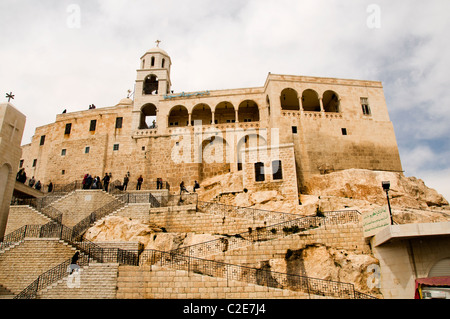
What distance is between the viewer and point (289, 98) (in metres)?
32.1

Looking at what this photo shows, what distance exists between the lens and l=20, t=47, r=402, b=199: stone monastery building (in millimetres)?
27906

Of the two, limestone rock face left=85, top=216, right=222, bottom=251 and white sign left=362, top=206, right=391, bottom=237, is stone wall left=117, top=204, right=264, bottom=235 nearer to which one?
limestone rock face left=85, top=216, right=222, bottom=251

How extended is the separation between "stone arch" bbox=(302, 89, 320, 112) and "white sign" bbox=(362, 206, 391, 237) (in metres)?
17.0

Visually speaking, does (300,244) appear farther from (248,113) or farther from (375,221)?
(248,113)

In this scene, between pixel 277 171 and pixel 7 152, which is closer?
pixel 7 152

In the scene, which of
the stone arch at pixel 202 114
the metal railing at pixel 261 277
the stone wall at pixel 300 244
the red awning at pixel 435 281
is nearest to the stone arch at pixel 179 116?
the stone arch at pixel 202 114

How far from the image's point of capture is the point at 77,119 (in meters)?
35.1

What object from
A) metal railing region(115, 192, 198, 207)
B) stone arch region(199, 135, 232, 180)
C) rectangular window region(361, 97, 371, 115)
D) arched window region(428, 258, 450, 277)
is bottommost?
arched window region(428, 258, 450, 277)

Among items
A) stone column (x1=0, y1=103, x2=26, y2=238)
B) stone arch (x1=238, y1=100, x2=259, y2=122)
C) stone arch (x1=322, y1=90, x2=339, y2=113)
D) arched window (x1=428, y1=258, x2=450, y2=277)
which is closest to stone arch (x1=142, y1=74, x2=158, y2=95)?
stone arch (x1=238, y1=100, x2=259, y2=122)

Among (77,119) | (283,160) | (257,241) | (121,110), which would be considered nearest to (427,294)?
(257,241)

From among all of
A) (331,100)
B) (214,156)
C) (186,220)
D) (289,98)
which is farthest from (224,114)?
(186,220)

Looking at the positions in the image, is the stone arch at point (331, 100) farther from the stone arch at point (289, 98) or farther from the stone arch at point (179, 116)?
the stone arch at point (179, 116)

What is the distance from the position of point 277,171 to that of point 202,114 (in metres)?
12.7
